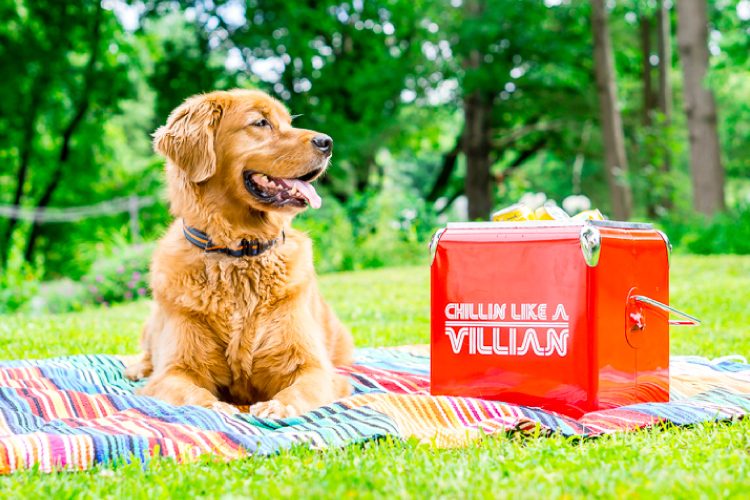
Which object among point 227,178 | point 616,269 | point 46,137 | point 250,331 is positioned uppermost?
point 46,137

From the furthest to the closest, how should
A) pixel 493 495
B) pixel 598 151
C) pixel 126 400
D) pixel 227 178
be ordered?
pixel 598 151 → pixel 227 178 → pixel 126 400 → pixel 493 495

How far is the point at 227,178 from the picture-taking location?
3.49 metres

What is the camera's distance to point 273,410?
2994 millimetres

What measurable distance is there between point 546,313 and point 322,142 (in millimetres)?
1217

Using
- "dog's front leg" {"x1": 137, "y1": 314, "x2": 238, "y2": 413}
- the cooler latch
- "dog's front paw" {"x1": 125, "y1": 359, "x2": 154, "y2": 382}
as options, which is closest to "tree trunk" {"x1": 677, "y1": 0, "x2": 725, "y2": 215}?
the cooler latch

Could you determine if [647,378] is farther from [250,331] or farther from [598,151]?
[598,151]

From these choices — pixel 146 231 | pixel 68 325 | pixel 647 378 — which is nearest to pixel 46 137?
pixel 146 231

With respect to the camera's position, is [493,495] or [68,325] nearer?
[493,495]

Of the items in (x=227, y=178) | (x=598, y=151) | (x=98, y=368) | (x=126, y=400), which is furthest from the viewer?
(x=598, y=151)

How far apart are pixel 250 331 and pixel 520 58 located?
15.8 meters

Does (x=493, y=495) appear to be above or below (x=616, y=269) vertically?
below

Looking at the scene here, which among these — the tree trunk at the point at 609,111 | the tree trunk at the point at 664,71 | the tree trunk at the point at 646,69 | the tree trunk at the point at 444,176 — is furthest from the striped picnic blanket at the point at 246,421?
the tree trunk at the point at 444,176

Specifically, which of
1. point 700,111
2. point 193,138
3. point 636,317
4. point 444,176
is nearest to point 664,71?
point 700,111

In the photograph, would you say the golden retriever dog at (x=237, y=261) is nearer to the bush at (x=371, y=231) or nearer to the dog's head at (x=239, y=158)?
the dog's head at (x=239, y=158)
